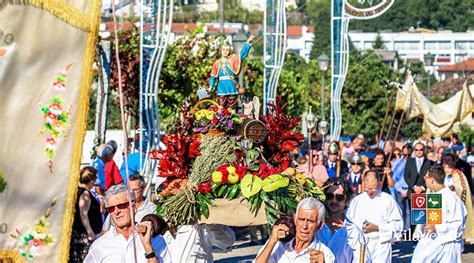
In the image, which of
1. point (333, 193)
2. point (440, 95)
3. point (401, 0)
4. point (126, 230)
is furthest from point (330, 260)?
point (401, 0)

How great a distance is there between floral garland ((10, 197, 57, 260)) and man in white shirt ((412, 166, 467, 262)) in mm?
7094

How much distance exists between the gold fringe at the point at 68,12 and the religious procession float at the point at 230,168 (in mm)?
4494

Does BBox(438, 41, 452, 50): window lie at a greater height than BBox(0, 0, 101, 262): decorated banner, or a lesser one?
lesser

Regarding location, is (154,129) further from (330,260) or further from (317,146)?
(330,260)

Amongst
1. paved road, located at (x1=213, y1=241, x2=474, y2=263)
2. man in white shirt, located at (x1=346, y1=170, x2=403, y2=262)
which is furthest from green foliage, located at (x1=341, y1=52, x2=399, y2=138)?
man in white shirt, located at (x1=346, y1=170, x2=403, y2=262)

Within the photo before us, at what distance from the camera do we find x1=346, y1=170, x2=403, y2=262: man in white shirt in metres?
11.2

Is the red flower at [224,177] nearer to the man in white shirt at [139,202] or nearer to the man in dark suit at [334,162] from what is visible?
the man in white shirt at [139,202]

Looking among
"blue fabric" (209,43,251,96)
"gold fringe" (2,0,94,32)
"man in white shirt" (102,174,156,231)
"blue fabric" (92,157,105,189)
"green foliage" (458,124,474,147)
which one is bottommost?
"green foliage" (458,124,474,147)

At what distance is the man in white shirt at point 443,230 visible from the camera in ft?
39.7

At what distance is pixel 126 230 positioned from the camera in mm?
7207

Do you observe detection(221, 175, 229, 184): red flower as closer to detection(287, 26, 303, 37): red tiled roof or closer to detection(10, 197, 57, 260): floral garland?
detection(10, 197, 57, 260): floral garland

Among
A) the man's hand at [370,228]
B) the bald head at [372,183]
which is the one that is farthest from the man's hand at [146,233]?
the bald head at [372,183]

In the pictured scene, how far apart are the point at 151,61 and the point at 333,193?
11319 mm

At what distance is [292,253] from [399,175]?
1250 centimetres
